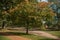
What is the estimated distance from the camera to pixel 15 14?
82.3 ft

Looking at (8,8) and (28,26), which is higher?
(8,8)

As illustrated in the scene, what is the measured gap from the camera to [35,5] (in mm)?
25641

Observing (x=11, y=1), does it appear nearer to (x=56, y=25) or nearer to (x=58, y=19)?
(x=56, y=25)

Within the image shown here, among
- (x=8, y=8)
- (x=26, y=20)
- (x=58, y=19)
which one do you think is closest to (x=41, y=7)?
(x=26, y=20)

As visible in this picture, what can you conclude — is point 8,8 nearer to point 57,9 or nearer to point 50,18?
point 50,18

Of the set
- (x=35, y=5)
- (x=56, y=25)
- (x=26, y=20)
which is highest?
(x=35, y=5)

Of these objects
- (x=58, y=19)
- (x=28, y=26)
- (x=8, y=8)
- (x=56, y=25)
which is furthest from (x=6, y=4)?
(x=58, y=19)

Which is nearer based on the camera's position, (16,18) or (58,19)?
(16,18)

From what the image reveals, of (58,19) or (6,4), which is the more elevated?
(6,4)

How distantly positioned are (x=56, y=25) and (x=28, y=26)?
22.1m

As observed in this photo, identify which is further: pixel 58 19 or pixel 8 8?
pixel 58 19

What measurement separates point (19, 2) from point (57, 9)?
28.4 metres

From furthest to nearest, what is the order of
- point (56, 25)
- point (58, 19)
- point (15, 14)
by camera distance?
point (58, 19) → point (56, 25) → point (15, 14)


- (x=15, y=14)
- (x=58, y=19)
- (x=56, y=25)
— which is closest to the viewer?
(x=15, y=14)
